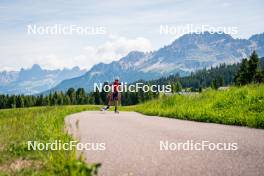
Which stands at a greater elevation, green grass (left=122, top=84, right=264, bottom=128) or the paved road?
green grass (left=122, top=84, right=264, bottom=128)

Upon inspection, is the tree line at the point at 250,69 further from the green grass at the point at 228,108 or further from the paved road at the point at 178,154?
the paved road at the point at 178,154

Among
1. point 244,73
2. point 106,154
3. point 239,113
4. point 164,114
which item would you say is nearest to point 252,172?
point 106,154

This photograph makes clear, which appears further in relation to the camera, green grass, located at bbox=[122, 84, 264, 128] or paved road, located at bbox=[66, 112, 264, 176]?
green grass, located at bbox=[122, 84, 264, 128]

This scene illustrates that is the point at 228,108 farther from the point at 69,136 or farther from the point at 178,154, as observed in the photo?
the point at 178,154

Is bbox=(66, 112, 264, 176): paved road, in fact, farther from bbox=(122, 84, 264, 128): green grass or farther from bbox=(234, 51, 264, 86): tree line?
bbox=(234, 51, 264, 86): tree line

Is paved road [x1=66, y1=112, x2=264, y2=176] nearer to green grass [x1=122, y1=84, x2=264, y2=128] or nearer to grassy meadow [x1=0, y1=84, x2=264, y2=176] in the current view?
grassy meadow [x1=0, y1=84, x2=264, y2=176]

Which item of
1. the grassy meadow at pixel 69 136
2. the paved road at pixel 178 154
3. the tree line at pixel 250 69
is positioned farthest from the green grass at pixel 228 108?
the tree line at pixel 250 69

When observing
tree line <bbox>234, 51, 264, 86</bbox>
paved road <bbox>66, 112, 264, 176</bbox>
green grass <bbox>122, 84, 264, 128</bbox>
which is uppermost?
tree line <bbox>234, 51, 264, 86</bbox>

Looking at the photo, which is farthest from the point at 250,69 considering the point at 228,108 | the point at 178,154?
the point at 178,154

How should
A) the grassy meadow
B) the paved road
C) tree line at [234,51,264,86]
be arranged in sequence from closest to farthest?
the grassy meadow, the paved road, tree line at [234,51,264,86]

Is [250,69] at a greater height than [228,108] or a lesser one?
greater

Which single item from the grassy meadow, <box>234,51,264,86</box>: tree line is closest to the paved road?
the grassy meadow

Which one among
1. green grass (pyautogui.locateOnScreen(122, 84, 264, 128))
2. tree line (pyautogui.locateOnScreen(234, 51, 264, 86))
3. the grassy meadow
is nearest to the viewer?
the grassy meadow

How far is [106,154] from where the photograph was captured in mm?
9555
